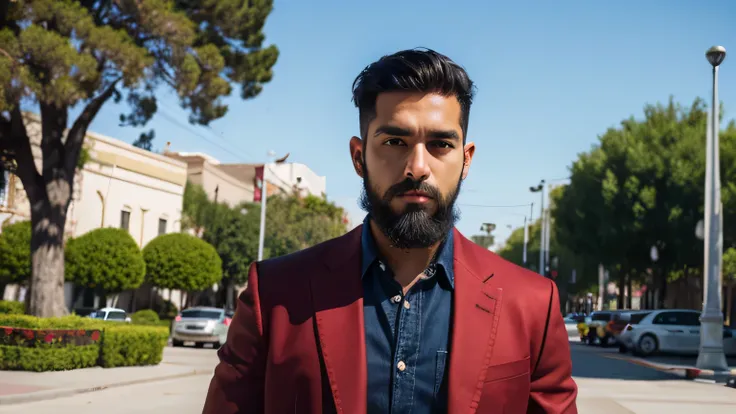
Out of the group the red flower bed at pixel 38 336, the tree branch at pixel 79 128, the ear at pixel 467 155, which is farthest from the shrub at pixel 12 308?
the ear at pixel 467 155

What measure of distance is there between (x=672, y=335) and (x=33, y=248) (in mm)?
21808

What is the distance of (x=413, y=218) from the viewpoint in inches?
95.1

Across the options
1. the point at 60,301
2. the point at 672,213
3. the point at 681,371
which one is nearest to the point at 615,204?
the point at 672,213

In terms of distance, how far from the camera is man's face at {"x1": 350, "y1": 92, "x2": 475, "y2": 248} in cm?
243

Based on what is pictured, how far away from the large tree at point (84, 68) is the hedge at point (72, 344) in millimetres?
1147

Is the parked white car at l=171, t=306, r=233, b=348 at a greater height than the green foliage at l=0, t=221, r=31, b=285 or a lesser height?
lesser

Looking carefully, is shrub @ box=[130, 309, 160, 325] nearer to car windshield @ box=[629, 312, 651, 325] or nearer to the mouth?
car windshield @ box=[629, 312, 651, 325]

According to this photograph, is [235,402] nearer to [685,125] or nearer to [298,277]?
[298,277]

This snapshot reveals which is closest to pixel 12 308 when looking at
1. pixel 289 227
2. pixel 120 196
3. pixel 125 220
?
pixel 120 196

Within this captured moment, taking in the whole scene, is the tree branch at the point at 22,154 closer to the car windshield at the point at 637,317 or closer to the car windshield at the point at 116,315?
the car windshield at the point at 116,315

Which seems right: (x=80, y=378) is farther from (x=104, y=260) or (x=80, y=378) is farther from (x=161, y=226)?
(x=161, y=226)

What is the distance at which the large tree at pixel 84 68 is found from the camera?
20094 mm

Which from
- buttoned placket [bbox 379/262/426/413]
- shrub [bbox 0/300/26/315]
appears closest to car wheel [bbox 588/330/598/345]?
shrub [bbox 0/300/26/315]

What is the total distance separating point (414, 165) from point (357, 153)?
0.30 m
